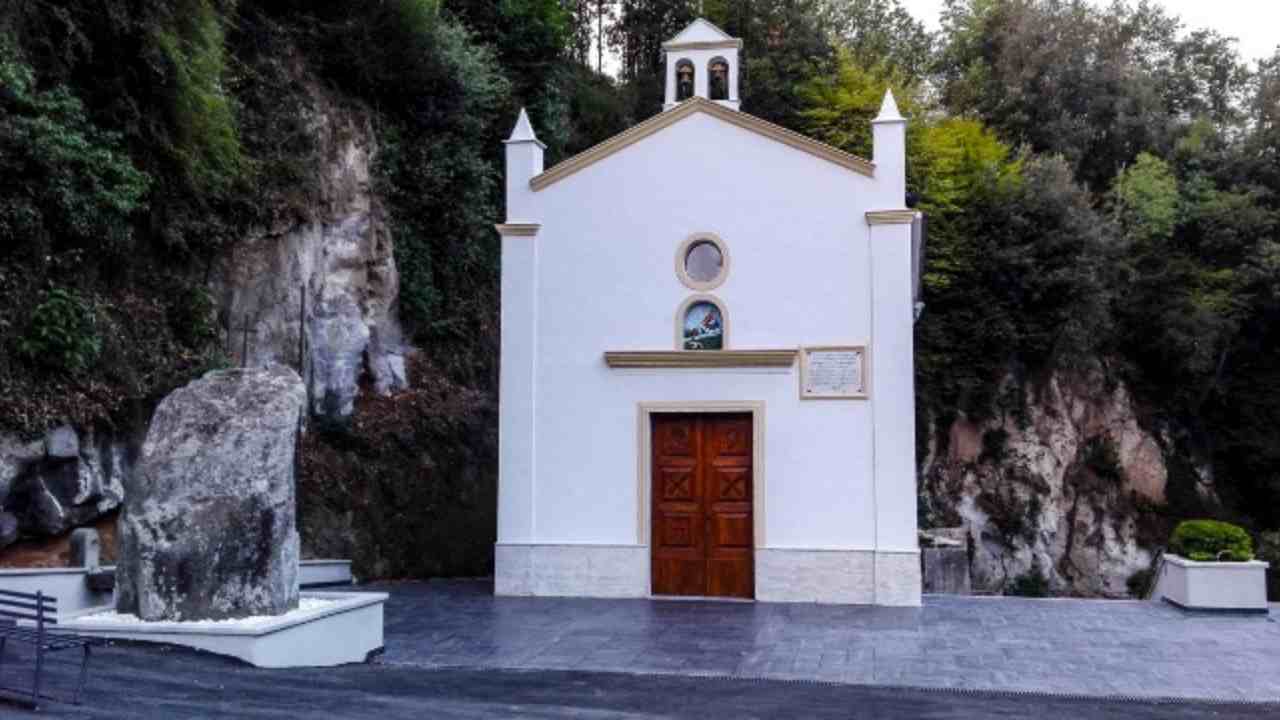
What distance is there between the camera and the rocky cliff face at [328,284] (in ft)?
50.4

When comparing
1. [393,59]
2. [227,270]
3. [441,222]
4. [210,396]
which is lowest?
[210,396]

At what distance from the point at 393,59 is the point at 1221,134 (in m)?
22.7

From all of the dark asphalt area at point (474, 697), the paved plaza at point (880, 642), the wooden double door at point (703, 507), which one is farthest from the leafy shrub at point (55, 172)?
the wooden double door at point (703, 507)

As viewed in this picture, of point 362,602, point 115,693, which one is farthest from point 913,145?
point 115,693

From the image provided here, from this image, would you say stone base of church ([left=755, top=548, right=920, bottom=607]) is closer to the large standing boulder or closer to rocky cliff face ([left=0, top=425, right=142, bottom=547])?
the large standing boulder

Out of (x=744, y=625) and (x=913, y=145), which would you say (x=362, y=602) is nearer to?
(x=744, y=625)

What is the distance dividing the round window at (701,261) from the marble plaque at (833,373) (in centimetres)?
156

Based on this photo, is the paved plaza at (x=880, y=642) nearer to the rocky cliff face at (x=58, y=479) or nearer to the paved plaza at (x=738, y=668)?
the paved plaza at (x=738, y=668)

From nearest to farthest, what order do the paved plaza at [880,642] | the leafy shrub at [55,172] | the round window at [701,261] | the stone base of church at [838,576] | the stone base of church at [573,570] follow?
the paved plaza at [880,642]
the leafy shrub at [55,172]
the stone base of church at [838,576]
the stone base of church at [573,570]
the round window at [701,261]

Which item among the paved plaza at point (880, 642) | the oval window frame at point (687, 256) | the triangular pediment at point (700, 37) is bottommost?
the paved plaza at point (880, 642)

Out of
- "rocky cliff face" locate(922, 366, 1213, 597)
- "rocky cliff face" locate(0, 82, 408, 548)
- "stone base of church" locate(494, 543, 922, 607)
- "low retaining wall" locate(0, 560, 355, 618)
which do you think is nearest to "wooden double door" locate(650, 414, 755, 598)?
"stone base of church" locate(494, 543, 922, 607)

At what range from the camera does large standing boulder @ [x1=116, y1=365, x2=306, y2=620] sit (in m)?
8.09

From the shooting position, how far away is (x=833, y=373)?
522 inches

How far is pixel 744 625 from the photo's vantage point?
36.7ft
